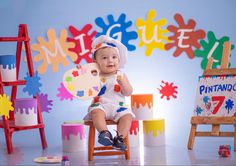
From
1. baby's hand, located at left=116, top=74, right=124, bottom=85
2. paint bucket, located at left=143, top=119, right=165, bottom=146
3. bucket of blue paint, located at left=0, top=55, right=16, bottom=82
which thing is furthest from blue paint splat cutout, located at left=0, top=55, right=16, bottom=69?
paint bucket, located at left=143, top=119, right=165, bottom=146

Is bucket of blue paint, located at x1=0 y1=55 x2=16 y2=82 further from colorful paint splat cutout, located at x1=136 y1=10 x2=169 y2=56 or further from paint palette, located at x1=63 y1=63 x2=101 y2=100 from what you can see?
colorful paint splat cutout, located at x1=136 y1=10 x2=169 y2=56

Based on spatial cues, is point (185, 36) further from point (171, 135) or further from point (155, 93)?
point (171, 135)

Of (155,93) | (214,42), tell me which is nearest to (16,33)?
(155,93)

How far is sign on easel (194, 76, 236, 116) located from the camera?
4.29 meters

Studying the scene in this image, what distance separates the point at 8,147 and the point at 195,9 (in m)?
1.99

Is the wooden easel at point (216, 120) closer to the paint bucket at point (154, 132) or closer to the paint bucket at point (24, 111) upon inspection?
the paint bucket at point (154, 132)

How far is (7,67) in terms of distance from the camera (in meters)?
4.41

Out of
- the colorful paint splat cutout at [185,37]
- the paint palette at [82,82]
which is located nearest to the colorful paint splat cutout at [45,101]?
the paint palette at [82,82]

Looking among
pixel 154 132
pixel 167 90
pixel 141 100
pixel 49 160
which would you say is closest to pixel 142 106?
pixel 141 100

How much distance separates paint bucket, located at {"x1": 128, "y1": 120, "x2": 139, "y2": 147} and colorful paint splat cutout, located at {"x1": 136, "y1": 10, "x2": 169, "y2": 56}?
2.41 feet

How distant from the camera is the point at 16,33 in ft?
16.3

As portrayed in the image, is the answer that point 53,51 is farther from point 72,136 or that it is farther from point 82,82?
point 72,136

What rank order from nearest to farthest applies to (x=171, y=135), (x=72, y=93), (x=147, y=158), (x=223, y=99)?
(x=147, y=158), (x=223, y=99), (x=72, y=93), (x=171, y=135)

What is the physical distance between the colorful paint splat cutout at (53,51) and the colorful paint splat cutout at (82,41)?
0.04 meters
